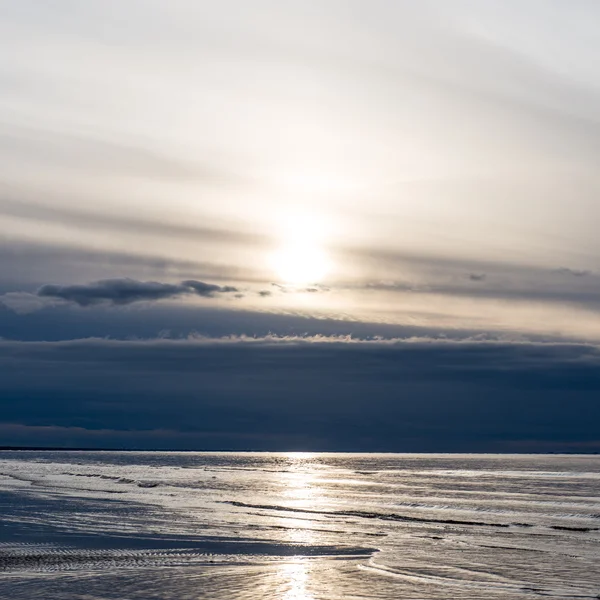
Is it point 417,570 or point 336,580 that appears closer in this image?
point 336,580

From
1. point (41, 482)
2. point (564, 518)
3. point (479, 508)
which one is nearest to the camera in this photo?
point (564, 518)

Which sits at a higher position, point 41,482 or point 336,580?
point 336,580

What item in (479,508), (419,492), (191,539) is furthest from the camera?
(419,492)

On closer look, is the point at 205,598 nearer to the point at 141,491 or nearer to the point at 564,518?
the point at 564,518

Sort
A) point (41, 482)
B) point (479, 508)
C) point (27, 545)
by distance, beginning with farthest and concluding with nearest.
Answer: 1. point (41, 482)
2. point (479, 508)
3. point (27, 545)

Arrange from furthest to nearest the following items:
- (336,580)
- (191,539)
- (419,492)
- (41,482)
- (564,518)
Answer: (41,482) < (419,492) < (564,518) < (191,539) < (336,580)

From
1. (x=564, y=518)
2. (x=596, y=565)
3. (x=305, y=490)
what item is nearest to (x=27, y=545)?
(x=596, y=565)

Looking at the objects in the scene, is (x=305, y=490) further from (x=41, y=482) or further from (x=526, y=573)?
(x=526, y=573)

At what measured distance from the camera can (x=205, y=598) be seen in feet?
132

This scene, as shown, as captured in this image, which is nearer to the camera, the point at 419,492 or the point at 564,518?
the point at 564,518

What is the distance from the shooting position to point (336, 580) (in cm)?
4509

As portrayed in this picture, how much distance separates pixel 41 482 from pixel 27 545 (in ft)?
264

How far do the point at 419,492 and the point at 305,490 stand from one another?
1623 cm

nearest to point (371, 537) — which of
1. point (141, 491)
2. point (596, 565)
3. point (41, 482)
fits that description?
point (596, 565)
